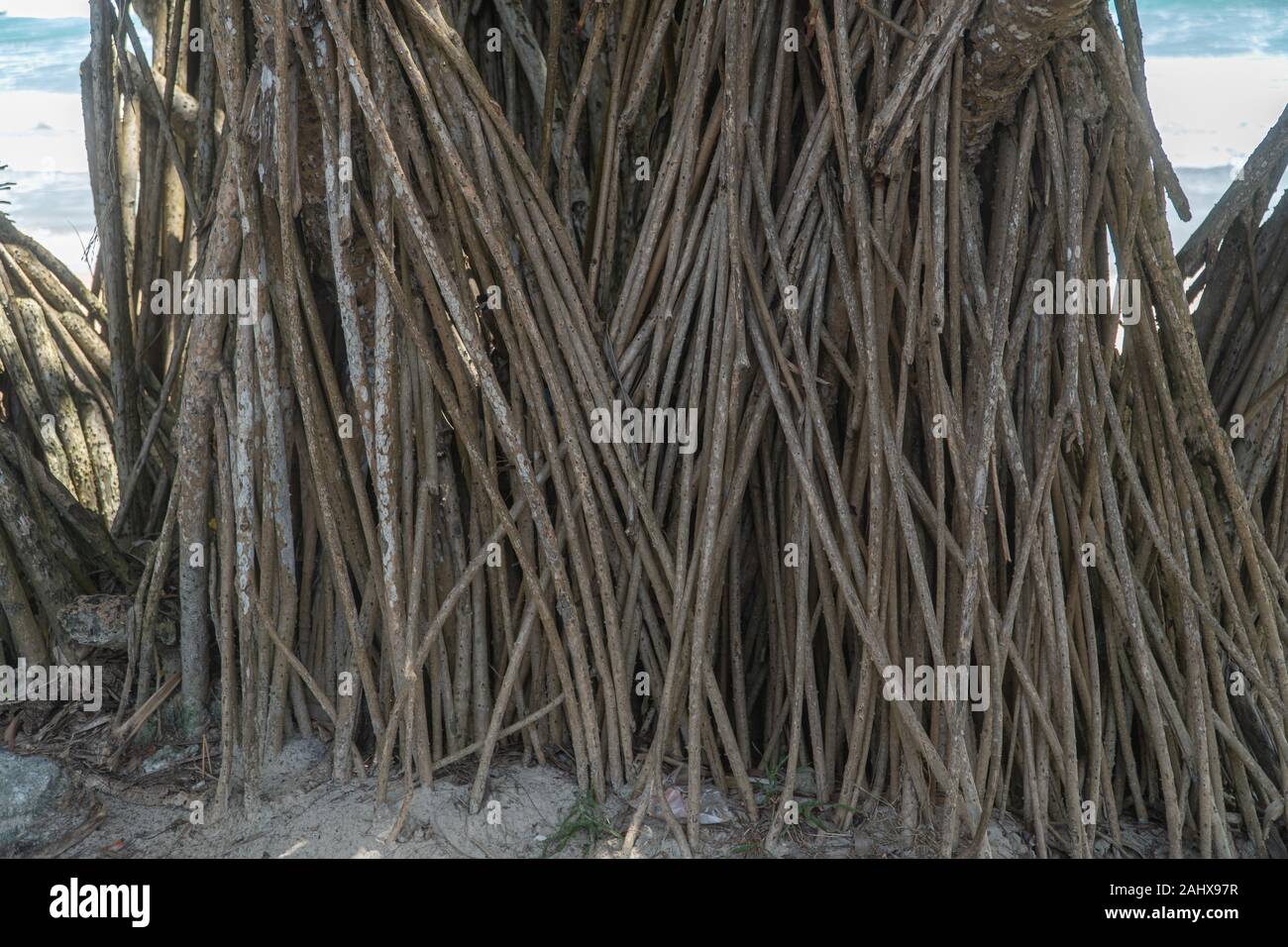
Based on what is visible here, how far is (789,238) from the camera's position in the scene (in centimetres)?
319

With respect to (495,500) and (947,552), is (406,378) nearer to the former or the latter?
(495,500)

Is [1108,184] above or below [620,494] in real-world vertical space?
above

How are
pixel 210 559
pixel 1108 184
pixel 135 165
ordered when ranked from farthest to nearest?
1. pixel 135 165
2. pixel 210 559
3. pixel 1108 184

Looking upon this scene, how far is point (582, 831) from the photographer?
3.09m

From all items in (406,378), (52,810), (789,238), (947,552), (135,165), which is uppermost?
(135,165)

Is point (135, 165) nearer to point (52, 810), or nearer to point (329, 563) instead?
point (329, 563)

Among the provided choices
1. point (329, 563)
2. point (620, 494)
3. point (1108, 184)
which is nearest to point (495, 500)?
point (620, 494)

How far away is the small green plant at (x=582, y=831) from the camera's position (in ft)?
9.97

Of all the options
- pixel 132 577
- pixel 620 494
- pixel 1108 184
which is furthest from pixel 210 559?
pixel 1108 184

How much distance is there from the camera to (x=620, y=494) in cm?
321

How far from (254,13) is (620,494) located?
5.19ft

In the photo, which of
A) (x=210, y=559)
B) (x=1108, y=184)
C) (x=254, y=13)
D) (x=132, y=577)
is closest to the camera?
(x=254, y=13)

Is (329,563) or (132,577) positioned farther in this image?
(132,577)

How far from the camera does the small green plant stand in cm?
304
